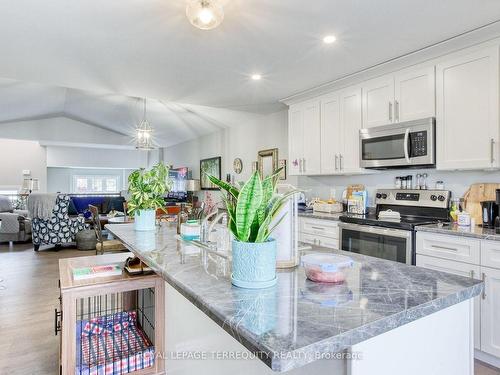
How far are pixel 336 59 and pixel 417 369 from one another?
2661mm

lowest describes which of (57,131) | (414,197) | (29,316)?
(29,316)

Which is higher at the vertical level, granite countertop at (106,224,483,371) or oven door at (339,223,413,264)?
granite countertop at (106,224,483,371)

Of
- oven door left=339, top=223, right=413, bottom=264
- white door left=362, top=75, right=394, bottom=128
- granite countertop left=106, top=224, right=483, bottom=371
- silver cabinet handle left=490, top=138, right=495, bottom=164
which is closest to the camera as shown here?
granite countertop left=106, top=224, right=483, bottom=371

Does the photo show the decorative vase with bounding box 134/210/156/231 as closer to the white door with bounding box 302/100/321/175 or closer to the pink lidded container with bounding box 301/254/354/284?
the pink lidded container with bounding box 301/254/354/284

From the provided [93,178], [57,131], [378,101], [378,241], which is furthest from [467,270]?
[93,178]

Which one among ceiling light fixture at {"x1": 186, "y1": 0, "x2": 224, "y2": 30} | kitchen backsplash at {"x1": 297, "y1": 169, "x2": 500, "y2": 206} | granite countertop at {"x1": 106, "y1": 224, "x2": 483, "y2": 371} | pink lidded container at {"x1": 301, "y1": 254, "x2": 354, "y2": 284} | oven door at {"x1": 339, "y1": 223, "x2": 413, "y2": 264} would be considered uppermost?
ceiling light fixture at {"x1": 186, "y1": 0, "x2": 224, "y2": 30}

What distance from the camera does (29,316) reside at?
302cm

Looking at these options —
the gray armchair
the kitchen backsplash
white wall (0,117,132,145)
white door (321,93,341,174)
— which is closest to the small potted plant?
the kitchen backsplash

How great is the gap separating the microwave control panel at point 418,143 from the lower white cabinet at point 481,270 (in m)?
0.80

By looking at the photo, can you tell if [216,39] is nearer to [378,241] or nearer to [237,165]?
[378,241]

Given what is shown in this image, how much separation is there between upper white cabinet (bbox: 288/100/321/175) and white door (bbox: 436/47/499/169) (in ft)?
4.63

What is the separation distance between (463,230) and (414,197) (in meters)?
0.82

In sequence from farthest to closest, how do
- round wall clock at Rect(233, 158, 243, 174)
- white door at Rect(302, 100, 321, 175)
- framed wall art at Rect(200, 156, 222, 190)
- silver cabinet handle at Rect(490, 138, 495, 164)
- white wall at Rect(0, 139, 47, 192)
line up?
1. white wall at Rect(0, 139, 47, 192)
2. framed wall art at Rect(200, 156, 222, 190)
3. round wall clock at Rect(233, 158, 243, 174)
4. white door at Rect(302, 100, 321, 175)
5. silver cabinet handle at Rect(490, 138, 495, 164)

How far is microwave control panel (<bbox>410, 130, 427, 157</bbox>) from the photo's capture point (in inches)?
111
